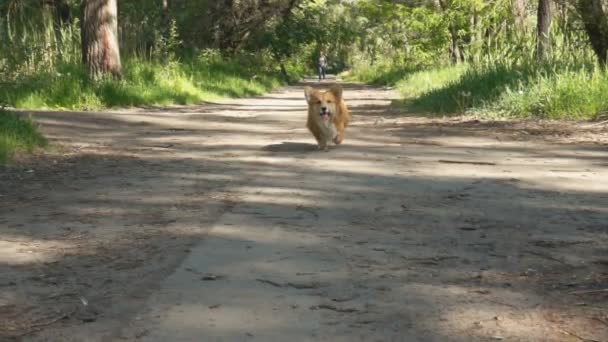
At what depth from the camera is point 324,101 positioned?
9.27m

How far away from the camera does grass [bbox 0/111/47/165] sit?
8.06 meters

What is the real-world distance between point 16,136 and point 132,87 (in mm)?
8737

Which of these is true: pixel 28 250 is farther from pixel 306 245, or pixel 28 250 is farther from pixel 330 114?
pixel 330 114

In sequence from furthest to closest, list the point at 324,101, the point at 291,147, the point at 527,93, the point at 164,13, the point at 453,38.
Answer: the point at 164,13, the point at 453,38, the point at 527,93, the point at 291,147, the point at 324,101

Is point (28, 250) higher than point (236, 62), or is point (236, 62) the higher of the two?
point (236, 62)

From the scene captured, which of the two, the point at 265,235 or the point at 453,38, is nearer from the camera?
the point at 265,235

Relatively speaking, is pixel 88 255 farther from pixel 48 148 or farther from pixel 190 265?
pixel 48 148

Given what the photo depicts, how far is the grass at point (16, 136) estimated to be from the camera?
8.06 meters

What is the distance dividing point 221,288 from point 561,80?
32.6ft

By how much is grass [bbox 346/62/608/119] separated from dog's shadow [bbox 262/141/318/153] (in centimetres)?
436

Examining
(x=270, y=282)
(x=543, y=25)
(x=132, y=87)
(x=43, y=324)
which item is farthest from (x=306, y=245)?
(x=132, y=87)

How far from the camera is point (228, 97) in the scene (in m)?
24.4

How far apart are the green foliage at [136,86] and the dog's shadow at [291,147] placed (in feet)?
14.0

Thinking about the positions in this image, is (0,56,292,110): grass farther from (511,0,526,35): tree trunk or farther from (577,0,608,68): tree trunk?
(577,0,608,68): tree trunk
